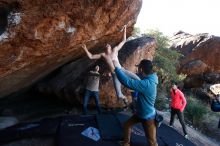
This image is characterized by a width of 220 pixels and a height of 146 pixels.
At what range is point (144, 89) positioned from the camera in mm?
6125

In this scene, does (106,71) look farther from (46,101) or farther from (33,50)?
(33,50)

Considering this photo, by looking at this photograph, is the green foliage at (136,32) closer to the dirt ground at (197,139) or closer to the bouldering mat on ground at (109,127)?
the dirt ground at (197,139)

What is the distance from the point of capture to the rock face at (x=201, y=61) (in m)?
24.7

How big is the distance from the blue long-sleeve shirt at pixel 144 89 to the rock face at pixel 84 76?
5.06 metres

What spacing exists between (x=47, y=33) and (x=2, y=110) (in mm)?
4892

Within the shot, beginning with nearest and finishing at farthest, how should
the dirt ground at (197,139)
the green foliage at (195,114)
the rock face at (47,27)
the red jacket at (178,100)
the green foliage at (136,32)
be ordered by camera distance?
the rock face at (47,27), the red jacket at (178,100), the dirt ground at (197,139), the green foliage at (195,114), the green foliage at (136,32)

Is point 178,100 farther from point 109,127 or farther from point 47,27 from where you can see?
point 47,27

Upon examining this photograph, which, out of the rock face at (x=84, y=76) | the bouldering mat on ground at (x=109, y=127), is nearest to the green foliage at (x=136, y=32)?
the rock face at (x=84, y=76)

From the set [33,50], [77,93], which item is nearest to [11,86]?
[77,93]

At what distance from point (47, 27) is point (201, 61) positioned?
1952cm

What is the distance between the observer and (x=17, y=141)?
328 inches

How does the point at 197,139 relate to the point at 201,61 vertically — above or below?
below

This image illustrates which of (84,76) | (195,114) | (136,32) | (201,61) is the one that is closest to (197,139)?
(195,114)

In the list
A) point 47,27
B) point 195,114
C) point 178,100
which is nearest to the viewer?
point 47,27
